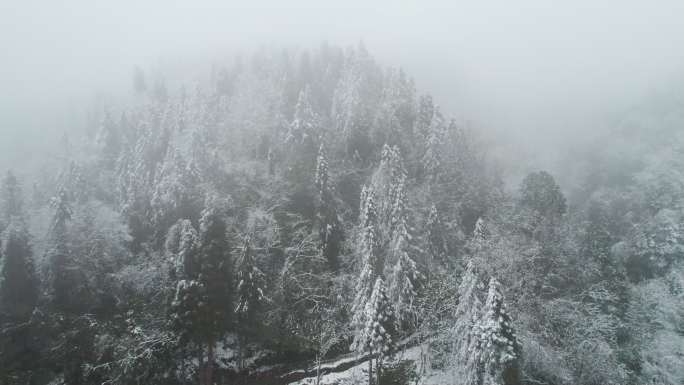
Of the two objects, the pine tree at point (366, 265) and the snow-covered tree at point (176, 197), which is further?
the snow-covered tree at point (176, 197)

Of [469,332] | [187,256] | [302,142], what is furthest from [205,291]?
[302,142]

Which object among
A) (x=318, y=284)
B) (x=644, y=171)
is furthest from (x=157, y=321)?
(x=644, y=171)

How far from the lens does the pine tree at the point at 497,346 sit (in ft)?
81.6

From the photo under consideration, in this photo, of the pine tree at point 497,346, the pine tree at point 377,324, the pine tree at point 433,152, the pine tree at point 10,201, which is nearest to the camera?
the pine tree at point 497,346

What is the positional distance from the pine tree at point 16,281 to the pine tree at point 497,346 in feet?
117

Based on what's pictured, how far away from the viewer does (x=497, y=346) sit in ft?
82.9

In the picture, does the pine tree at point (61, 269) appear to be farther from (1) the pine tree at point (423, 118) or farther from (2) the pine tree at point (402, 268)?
(1) the pine tree at point (423, 118)

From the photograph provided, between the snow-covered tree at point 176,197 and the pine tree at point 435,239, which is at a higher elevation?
the snow-covered tree at point 176,197

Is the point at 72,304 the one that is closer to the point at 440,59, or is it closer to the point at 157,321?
the point at 157,321

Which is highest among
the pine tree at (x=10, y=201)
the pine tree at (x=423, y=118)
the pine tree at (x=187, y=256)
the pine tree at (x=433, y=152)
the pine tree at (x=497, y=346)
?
the pine tree at (x=423, y=118)

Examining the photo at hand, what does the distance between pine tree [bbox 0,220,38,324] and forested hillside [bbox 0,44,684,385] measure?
16cm

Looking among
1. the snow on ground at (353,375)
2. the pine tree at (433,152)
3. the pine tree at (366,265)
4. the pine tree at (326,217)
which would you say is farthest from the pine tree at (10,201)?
the pine tree at (433,152)

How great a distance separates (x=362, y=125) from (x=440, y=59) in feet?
253

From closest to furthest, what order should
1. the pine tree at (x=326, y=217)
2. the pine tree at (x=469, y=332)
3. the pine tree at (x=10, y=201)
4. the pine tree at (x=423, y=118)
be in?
the pine tree at (x=469, y=332), the pine tree at (x=326, y=217), the pine tree at (x=10, y=201), the pine tree at (x=423, y=118)
